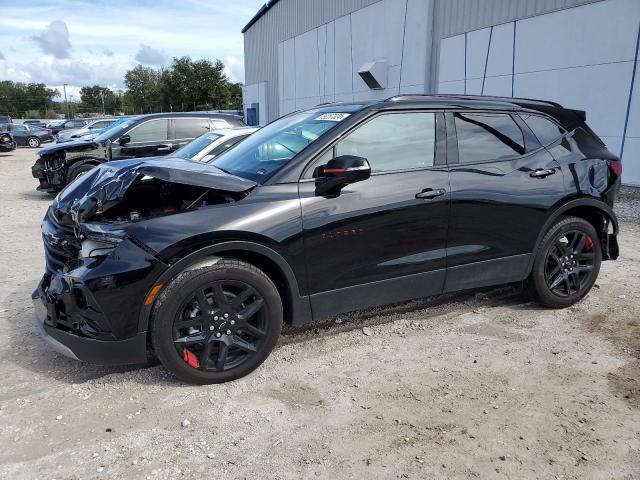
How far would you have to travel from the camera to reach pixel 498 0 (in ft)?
41.5

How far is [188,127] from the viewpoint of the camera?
10719mm

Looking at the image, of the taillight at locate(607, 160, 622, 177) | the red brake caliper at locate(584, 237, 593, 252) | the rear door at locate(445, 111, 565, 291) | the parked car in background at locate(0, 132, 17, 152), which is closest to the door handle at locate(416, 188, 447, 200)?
the rear door at locate(445, 111, 565, 291)

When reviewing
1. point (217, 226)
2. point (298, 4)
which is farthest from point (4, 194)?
point (298, 4)

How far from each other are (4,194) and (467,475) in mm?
12363

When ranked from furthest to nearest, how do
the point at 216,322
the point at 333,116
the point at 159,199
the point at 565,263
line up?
the point at 565,263, the point at 333,116, the point at 159,199, the point at 216,322

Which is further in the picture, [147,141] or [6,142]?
[6,142]

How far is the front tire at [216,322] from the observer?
3.04 meters

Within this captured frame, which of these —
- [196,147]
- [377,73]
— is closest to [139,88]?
[377,73]

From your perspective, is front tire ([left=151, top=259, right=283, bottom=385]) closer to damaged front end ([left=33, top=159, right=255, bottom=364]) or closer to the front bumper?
damaged front end ([left=33, top=159, right=255, bottom=364])

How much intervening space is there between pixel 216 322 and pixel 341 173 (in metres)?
1.20

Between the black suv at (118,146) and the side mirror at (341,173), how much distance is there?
7.78m

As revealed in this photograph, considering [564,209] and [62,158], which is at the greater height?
[62,158]

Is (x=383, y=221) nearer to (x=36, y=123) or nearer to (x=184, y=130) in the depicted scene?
(x=184, y=130)

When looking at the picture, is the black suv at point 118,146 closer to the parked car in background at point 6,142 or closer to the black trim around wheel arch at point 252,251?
the black trim around wheel arch at point 252,251
